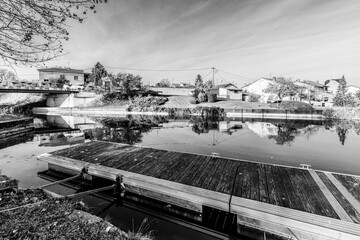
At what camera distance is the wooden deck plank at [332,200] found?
391 cm

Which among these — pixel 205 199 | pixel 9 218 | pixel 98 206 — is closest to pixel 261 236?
pixel 205 199

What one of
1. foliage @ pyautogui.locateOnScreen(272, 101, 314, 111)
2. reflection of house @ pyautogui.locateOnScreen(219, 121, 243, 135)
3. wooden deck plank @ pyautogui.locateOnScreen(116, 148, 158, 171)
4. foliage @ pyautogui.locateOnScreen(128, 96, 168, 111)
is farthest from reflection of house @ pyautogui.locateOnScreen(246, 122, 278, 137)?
foliage @ pyautogui.locateOnScreen(128, 96, 168, 111)

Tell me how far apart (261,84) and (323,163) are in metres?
60.5

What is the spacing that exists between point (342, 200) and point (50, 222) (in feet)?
21.6

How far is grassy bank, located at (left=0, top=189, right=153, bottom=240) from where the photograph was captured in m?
3.14

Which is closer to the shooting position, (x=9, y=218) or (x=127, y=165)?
(x=9, y=218)

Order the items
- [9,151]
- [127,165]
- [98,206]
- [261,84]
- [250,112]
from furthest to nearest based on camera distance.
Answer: [261,84], [250,112], [9,151], [127,165], [98,206]

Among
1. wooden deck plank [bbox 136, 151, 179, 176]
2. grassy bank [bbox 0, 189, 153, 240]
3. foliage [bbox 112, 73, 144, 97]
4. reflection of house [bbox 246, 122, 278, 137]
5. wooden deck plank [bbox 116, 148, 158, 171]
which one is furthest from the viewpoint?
foliage [bbox 112, 73, 144, 97]

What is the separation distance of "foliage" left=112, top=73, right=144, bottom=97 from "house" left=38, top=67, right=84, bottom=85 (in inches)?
1045

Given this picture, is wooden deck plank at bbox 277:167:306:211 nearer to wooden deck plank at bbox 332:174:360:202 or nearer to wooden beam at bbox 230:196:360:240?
wooden beam at bbox 230:196:360:240

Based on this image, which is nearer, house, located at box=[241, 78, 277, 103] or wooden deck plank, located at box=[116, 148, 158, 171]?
wooden deck plank, located at box=[116, 148, 158, 171]

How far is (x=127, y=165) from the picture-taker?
283 inches

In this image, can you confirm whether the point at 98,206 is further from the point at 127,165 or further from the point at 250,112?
the point at 250,112

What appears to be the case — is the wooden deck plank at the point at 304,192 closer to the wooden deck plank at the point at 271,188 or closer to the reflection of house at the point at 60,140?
the wooden deck plank at the point at 271,188
